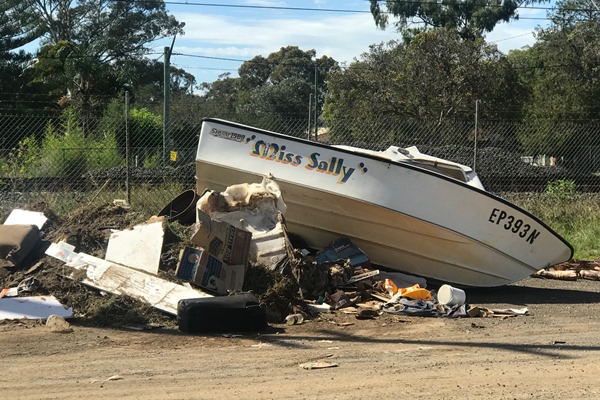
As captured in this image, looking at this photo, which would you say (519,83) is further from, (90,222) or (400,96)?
(90,222)

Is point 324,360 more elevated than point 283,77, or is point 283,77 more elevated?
point 283,77

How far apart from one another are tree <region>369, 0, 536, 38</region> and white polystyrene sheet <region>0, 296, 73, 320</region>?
47246 mm

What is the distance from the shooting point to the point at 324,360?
5.39m

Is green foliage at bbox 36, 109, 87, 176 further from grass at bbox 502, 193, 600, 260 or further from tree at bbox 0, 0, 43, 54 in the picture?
tree at bbox 0, 0, 43, 54

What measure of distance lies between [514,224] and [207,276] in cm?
363

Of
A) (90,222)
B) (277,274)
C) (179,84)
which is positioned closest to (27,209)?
(90,222)

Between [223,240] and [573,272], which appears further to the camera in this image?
[573,272]

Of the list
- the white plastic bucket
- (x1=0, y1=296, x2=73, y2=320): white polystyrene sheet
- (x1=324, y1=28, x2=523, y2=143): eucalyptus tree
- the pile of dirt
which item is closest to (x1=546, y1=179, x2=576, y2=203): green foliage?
the white plastic bucket

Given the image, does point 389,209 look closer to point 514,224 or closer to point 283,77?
point 514,224

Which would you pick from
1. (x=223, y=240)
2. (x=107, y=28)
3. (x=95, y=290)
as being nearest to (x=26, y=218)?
(x=95, y=290)

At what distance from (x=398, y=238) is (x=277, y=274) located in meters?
1.83

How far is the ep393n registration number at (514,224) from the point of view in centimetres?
836

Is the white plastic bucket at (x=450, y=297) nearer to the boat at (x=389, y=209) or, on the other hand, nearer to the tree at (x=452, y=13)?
the boat at (x=389, y=209)

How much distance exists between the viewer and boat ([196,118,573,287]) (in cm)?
827
